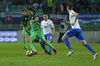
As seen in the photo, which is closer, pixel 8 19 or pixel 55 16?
pixel 55 16

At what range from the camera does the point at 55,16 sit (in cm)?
2991

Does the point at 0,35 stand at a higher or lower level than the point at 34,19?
lower

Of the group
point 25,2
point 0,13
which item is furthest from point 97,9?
point 0,13

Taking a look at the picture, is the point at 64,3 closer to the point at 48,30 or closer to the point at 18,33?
the point at 18,33

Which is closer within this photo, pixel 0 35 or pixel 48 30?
pixel 48 30

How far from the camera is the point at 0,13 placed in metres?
30.2

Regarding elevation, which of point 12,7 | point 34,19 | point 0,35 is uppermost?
point 34,19

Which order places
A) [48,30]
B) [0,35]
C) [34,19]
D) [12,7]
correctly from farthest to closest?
1. [12,7]
2. [0,35]
3. [48,30]
4. [34,19]

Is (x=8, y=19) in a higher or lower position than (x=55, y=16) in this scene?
lower

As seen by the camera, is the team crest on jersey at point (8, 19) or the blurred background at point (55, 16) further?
the team crest on jersey at point (8, 19)

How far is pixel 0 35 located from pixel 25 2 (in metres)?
4.88

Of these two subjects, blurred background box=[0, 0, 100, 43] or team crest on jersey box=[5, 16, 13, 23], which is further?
team crest on jersey box=[5, 16, 13, 23]

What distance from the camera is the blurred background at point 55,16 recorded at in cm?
2916

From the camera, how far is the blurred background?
29156 mm
